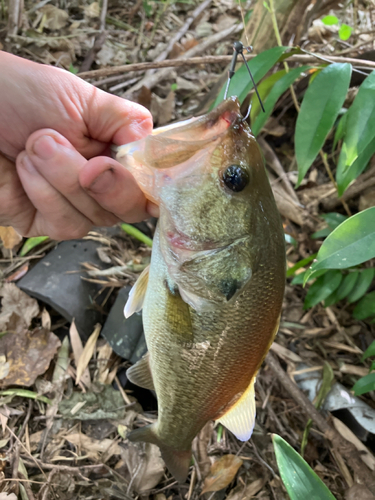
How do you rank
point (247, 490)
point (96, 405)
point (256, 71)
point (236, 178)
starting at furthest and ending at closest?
1. point (96, 405)
2. point (247, 490)
3. point (256, 71)
4. point (236, 178)

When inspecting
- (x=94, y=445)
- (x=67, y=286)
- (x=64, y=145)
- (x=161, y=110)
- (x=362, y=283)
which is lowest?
(x=94, y=445)

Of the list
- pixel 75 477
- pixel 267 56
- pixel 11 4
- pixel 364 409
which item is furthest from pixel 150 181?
pixel 11 4

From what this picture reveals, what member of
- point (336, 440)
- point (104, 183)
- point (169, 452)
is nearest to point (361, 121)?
point (104, 183)

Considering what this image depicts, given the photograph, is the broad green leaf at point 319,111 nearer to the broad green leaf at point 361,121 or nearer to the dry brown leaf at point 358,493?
the broad green leaf at point 361,121

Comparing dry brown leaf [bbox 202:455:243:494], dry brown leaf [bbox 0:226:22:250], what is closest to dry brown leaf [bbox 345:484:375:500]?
dry brown leaf [bbox 202:455:243:494]

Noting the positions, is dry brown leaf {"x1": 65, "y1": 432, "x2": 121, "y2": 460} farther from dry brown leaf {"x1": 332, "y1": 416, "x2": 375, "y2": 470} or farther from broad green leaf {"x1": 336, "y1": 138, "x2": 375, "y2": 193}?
broad green leaf {"x1": 336, "y1": 138, "x2": 375, "y2": 193}

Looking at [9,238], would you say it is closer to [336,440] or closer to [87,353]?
[87,353]

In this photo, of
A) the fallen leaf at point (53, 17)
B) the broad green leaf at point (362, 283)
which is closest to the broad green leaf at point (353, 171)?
the broad green leaf at point (362, 283)
